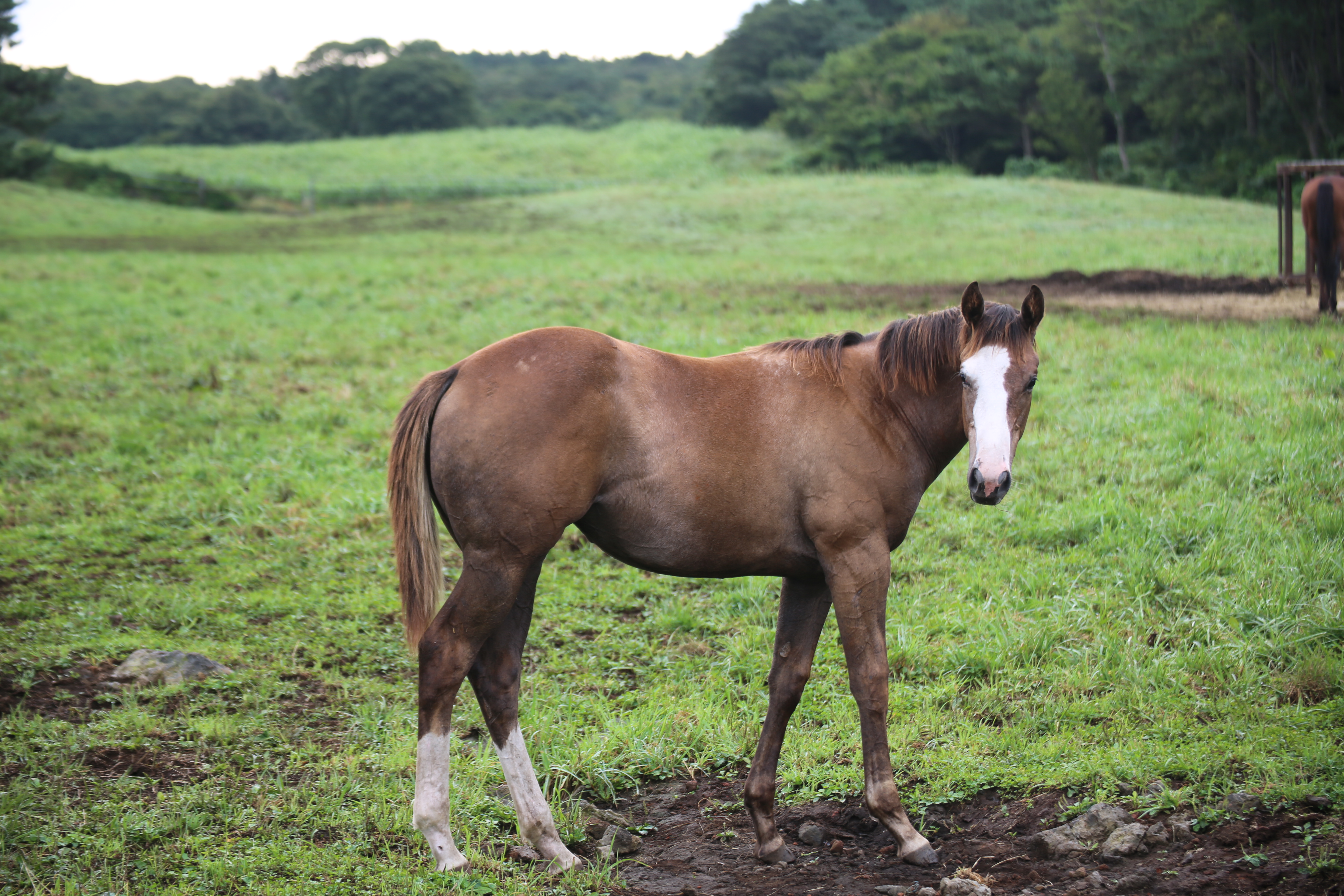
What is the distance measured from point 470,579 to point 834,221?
25.7 meters

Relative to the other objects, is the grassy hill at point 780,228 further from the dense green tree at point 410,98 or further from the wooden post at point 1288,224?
the dense green tree at point 410,98

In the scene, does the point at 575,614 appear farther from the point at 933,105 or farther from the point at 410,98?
the point at 410,98

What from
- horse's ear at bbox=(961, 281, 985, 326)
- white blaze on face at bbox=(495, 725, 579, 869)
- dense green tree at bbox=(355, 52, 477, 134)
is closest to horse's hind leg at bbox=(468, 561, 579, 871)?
white blaze on face at bbox=(495, 725, 579, 869)

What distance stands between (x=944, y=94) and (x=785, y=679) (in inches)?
1985

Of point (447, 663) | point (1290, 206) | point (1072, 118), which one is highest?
point (1072, 118)

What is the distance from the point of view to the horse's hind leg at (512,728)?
3.77 m

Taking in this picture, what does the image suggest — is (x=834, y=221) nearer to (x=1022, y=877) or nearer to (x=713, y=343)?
(x=713, y=343)

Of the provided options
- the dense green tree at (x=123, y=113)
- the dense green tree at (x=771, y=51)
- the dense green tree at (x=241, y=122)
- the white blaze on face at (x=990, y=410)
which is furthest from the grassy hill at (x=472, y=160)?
the white blaze on face at (x=990, y=410)

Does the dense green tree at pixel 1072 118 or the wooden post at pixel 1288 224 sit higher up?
the dense green tree at pixel 1072 118

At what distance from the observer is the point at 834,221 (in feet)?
90.4

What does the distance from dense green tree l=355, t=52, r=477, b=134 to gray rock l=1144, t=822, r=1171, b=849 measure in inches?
3019

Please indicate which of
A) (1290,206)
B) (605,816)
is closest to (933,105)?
(1290,206)

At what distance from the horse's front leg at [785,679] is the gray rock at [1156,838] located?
55.2 inches

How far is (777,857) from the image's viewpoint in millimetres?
3844
